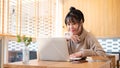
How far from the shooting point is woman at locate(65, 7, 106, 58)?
1938mm

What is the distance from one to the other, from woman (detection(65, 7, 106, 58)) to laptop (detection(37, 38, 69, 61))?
0.48 ft

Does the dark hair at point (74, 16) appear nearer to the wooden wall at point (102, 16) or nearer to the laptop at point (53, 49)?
the laptop at point (53, 49)

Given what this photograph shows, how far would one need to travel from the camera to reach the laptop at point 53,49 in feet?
5.81

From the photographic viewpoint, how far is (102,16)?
4.17 m

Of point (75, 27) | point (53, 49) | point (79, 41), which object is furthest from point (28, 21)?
point (53, 49)

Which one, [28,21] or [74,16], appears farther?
[28,21]

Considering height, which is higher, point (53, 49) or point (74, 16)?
point (74, 16)

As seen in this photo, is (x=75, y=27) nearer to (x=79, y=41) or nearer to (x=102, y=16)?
(x=79, y=41)

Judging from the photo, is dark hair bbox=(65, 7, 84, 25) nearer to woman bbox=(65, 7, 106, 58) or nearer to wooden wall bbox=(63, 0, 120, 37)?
woman bbox=(65, 7, 106, 58)

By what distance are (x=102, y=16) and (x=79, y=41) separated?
2.19 m

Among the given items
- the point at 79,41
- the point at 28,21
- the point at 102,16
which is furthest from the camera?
the point at 102,16

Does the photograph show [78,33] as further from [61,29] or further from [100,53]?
[61,29]

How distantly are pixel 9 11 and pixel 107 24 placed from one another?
76.8 inches

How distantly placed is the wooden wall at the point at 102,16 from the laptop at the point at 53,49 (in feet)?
8.12
